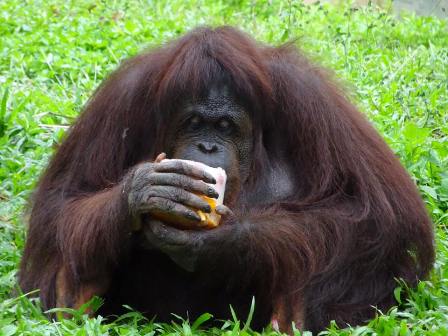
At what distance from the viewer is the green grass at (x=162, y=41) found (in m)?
3.89

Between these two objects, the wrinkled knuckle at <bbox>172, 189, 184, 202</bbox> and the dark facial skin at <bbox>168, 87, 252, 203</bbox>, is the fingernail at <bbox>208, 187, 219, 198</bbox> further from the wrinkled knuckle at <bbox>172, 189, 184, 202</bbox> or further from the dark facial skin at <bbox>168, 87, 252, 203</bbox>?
the dark facial skin at <bbox>168, 87, 252, 203</bbox>

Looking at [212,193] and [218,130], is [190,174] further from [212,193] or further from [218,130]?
[218,130]

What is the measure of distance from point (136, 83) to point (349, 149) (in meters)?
0.91

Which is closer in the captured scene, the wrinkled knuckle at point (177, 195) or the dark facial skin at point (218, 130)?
the wrinkled knuckle at point (177, 195)

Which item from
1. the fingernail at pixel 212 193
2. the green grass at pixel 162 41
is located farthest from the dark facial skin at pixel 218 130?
the green grass at pixel 162 41

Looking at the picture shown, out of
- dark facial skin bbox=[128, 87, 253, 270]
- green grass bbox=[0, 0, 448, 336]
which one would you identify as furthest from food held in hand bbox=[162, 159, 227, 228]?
green grass bbox=[0, 0, 448, 336]

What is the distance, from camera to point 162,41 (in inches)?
267

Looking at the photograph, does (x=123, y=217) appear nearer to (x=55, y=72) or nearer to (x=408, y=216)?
(x=408, y=216)

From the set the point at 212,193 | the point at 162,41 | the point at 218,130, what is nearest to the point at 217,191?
the point at 212,193

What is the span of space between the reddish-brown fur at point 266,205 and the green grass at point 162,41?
0.58 ft

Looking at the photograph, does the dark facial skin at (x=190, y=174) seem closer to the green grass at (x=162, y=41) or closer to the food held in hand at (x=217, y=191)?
the food held in hand at (x=217, y=191)

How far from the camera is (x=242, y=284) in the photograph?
3934 millimetres

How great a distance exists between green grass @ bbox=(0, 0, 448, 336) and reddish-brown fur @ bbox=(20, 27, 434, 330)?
18 centimetres

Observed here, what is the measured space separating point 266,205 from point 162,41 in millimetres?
2924
